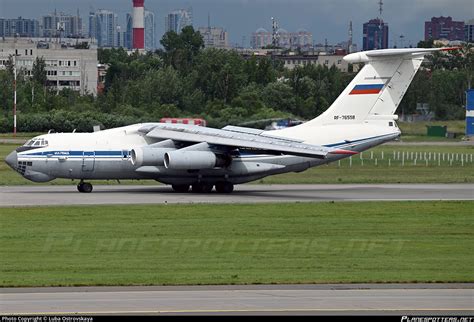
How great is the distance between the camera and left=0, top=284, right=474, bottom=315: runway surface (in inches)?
729

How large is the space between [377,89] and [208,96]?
3607 cm

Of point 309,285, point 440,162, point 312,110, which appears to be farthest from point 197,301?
point 312,110

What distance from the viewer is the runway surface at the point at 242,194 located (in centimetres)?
3972

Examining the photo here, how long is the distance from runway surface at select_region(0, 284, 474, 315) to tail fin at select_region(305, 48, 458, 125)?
24.2 m

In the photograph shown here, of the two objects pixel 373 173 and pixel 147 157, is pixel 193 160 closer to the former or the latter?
pixel 147 157

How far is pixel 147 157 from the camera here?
42.7 m

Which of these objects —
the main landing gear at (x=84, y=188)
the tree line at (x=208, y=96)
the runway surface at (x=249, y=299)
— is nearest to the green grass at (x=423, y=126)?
the tree line at (x=208, y=96)

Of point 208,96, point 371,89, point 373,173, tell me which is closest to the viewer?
point 371,89

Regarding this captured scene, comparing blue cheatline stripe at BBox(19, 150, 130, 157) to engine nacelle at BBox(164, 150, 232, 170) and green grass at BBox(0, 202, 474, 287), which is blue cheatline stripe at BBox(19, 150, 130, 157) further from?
green grass at BBox(0, 202, 474, 287)

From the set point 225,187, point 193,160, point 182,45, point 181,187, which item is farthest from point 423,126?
point 193,160

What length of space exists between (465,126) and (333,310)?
7523 centimetres

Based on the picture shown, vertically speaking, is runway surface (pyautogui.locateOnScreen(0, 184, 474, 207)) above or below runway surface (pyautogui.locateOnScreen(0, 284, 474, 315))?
below

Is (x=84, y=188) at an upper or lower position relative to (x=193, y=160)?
lower

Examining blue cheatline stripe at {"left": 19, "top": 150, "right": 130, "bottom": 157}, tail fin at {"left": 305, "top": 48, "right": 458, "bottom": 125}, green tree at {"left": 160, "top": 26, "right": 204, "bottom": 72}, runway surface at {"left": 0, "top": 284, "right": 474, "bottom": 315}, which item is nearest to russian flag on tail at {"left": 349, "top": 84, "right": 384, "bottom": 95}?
tail fin at {"left": 305, "top": 48, "right": 458, "bottom": 125}
